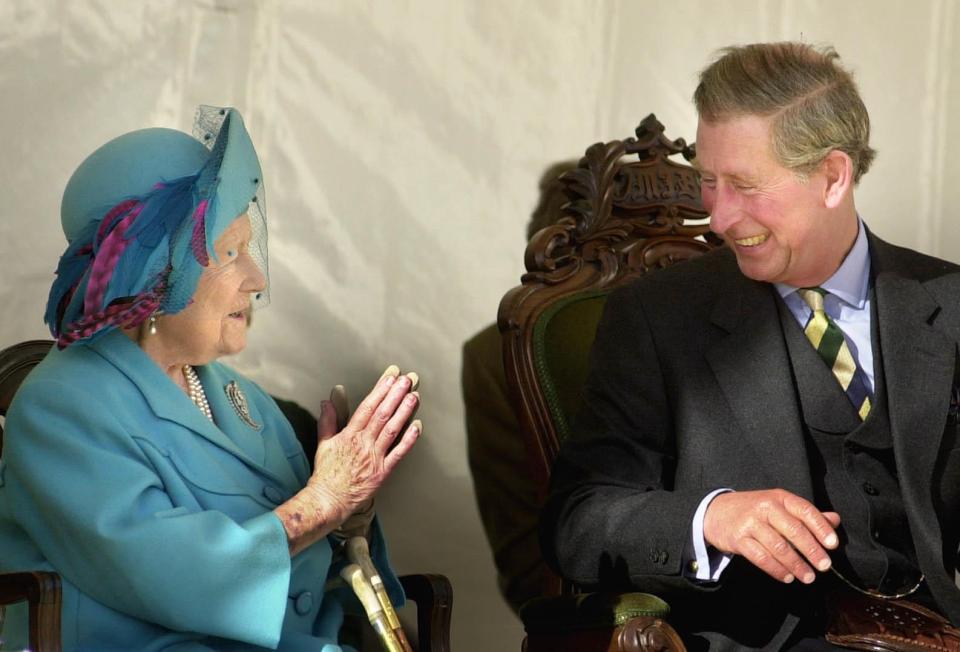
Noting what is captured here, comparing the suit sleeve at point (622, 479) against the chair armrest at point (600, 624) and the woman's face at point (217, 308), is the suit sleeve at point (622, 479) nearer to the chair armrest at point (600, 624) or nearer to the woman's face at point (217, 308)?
the chair armrest at point (600, 624)

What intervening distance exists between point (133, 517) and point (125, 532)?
0.11ft

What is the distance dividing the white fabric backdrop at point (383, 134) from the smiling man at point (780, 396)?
0.75 metres

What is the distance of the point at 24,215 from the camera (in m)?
2.96

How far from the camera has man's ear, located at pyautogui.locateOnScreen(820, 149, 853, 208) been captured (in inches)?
114

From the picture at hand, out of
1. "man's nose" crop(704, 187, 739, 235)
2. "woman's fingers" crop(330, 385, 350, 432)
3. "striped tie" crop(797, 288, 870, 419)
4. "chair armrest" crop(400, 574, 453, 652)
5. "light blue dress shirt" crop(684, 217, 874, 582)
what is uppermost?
"man's nose" crop(704, 187, 739, 235)

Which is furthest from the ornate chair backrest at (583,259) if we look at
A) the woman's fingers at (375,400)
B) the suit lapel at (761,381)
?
the woman's fingers at (375,400)

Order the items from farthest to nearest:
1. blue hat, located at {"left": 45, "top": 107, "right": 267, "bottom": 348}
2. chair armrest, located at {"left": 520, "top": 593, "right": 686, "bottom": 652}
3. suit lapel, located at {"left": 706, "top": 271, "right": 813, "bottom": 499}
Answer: suit lapel, located at {"left": 706, "top": 271, "right": 813, "bottom": 499}
chair armrest, located at {"left": 520, "top": 593, "right": 686, "bottom": 652}
blue hat, located at {"left": 45, "top": 107, "right": 267, "bottom": 348}

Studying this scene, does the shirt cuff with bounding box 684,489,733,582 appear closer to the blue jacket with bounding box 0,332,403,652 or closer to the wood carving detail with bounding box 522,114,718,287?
the blue jacket with bounding box 0,332,403,652

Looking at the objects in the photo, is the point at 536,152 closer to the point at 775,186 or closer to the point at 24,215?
the point at 775,186

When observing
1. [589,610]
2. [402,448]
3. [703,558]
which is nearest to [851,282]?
[703,558]

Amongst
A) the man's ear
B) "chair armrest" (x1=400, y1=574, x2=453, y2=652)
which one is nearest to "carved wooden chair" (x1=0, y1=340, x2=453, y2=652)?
"chair armrest" (x1=400, y1=574, x2=453, y2=652)

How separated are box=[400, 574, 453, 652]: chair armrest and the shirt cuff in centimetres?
46

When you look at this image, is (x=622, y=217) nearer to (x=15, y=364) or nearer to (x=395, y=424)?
(x=395, y=424)

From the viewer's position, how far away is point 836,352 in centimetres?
291
